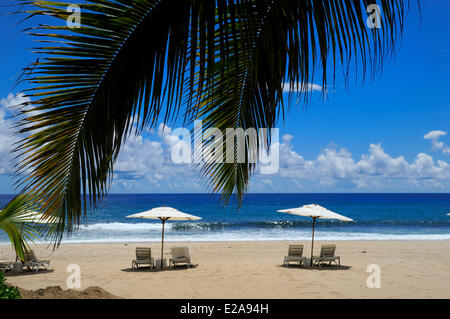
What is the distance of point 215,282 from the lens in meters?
10.1

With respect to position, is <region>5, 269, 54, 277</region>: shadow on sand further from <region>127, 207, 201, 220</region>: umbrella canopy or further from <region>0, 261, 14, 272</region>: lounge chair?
<region>127, 207, 201, 220</region>: umbrella canopy

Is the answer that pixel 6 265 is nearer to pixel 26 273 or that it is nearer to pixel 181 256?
pixel 26 273

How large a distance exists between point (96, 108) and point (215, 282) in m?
9.16

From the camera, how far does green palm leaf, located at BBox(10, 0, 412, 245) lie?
1454 millimetres

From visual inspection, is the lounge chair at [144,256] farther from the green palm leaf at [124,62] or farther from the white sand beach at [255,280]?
the green palm leaf at [124,62]

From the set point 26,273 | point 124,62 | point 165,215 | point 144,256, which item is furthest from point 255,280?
point 124,62

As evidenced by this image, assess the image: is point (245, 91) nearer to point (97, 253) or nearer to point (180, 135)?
point (180, 135)

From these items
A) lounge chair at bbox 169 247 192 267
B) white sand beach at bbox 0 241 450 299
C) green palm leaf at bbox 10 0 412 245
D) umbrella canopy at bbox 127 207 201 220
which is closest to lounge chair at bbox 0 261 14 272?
white sand beach at bbox 0 241 450 299

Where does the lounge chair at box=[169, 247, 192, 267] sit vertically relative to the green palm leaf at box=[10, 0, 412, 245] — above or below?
below

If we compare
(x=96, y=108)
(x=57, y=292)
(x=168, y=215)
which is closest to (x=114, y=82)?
(x=96, y=108)

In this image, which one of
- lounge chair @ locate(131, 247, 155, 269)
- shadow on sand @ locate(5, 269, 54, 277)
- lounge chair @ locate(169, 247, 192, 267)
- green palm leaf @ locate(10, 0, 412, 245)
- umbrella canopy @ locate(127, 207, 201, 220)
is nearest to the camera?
green palm leaf @ locate(10, 0, 412, 245)

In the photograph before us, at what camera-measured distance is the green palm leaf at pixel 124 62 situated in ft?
4.77

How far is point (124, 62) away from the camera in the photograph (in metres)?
1.52

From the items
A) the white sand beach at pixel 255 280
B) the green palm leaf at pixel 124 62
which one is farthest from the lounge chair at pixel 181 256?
the green palm leaf at pixel 124 62
